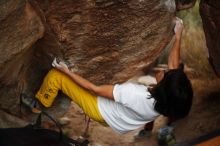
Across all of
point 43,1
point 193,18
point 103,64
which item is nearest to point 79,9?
point 43,1

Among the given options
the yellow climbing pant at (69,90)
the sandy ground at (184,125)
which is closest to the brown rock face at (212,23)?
the sandy ground at (184,125)

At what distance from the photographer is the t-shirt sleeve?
122 inches


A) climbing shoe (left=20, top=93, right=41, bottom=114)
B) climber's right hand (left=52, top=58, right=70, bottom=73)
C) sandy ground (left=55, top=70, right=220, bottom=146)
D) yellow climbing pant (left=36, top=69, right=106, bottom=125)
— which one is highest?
climber's right hand (left=52, top=58, right=70, bottom=73)

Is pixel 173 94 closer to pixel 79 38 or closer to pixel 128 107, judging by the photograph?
pixel 128 107

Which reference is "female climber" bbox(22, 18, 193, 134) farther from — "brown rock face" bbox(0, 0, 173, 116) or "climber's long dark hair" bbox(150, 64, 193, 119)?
"brown rock face" bbox(0, 0, 173, 116)

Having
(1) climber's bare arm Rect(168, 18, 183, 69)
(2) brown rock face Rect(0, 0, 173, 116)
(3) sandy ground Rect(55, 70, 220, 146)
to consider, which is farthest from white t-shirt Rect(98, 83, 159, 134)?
(3) sandy ground Rect(55, 70, 220, 146)

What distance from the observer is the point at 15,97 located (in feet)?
11.5

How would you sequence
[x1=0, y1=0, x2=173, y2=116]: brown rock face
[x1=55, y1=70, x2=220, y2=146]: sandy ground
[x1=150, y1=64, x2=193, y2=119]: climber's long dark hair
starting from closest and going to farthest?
[x1=150, y1=64, x2=193, y2=119]: climber's long dark hair
[x1=0, y1=0, x2=173, y2=116]: brown rock face
[x1=55, y1=70, x2=220, y2=146]: sandy ground

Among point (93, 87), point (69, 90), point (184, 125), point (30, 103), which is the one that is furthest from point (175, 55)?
point (184, 125)

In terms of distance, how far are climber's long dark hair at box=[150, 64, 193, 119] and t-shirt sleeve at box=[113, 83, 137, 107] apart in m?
0.16

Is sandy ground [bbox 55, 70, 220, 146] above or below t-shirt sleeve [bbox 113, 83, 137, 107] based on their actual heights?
below

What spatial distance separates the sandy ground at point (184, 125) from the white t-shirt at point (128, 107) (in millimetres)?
900

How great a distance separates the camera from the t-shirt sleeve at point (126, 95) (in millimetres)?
3109

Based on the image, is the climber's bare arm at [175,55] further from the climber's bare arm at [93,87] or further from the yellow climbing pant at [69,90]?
the yellow climbing pant at [69,90]
